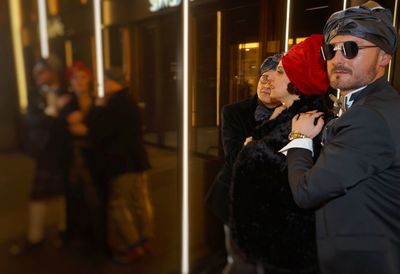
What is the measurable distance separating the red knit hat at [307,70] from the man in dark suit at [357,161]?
0.09m

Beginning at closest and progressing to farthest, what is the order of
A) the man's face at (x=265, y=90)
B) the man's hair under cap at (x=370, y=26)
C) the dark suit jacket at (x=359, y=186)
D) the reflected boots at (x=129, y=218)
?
the dark suit jacket at (x=359, y=186), the man's hair under cap at (x=370, y=26), the reflected boots at (x=129, y=218), the man's face at (x=265, y=90)

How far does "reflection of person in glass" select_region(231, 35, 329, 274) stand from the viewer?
1248mm

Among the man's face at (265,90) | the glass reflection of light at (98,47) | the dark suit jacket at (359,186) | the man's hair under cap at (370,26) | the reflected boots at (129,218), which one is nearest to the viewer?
the dark suit jacket at (359,186)

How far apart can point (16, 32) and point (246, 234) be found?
107 cm

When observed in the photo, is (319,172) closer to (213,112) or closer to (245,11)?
(213,112)

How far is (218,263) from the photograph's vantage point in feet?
6.31

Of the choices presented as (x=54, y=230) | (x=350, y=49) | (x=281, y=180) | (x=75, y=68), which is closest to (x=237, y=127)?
(x=281, y=180)

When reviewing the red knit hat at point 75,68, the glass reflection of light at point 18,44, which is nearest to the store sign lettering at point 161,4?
the red knit hat at point 75,68

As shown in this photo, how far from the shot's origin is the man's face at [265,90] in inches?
60.8

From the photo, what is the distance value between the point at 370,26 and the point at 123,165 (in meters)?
1.01

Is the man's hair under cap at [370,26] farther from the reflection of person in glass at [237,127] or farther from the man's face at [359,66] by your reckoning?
the reflection of person in glass at [237,127]

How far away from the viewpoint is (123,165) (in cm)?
141

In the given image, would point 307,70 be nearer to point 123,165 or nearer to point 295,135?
point 295,135

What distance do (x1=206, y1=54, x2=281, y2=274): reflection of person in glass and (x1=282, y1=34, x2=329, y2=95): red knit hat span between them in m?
0.27
